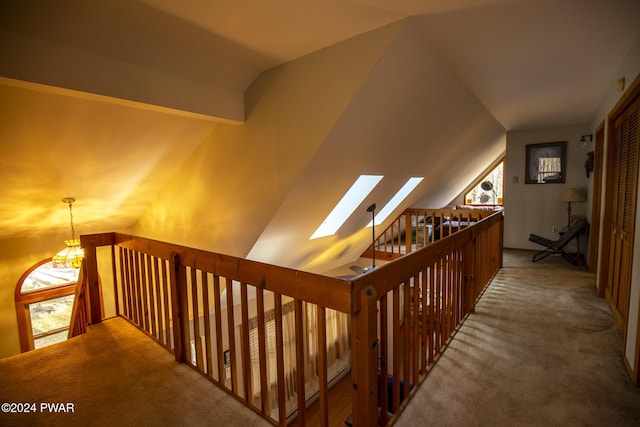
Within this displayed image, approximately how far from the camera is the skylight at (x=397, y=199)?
5535 mm

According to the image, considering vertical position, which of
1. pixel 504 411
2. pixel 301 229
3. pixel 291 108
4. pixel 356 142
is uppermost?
pixel 291 108

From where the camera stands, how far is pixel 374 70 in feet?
7.89

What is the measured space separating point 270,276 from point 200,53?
2072 mm

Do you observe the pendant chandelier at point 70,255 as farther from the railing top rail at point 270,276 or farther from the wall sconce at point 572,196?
the wall sconce at point 572,196

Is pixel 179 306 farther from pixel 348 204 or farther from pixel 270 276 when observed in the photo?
pixel 348 204

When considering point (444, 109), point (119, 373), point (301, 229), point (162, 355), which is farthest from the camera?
point (301, 229)

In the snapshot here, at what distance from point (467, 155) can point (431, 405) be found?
17.8 ft

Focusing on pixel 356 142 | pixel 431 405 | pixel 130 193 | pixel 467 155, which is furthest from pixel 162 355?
pixel 467 155

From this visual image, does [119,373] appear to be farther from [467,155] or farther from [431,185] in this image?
[467,155]

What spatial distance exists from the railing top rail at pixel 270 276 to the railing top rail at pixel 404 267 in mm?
80

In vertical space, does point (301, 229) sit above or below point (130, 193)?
below

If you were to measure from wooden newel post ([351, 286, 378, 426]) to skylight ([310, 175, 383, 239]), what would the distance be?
3061 millimetres

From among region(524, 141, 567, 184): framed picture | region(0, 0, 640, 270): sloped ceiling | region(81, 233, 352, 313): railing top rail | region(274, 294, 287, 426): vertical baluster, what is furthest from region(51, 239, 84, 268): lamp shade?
region(524, 141, 567, 184): framed picture

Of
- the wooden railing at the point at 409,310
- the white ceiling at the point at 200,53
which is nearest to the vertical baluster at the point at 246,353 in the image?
the wooden railing at the point at 409,310
